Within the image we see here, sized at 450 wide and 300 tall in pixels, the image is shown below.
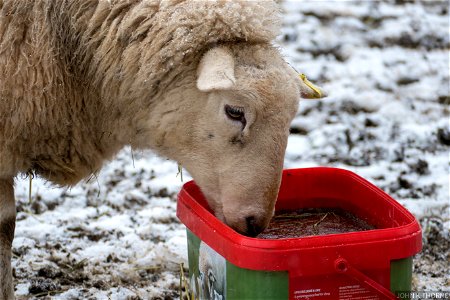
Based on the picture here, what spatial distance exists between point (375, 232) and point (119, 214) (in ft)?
7.21

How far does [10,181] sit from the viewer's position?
345cm

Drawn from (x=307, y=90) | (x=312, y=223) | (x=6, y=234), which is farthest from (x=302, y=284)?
Result: (x=6, y=234)

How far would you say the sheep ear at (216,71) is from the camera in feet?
9.23

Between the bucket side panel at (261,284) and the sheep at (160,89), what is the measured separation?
31 centimetres

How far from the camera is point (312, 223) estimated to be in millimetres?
3326

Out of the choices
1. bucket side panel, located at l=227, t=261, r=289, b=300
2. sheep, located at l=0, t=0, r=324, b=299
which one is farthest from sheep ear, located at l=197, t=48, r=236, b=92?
bucket side panel, located at l=227, t=261, r=289, b=300

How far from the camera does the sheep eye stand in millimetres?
2965

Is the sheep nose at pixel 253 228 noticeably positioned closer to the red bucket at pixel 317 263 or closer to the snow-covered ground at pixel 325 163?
the red bucket at pixel 317 263

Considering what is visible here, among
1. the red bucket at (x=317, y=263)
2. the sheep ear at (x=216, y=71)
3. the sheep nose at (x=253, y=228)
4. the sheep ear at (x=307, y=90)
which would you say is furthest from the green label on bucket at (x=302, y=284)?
the sheep ear at (x=307, y=90)

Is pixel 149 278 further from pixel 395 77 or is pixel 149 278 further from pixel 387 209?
pixel 395 77

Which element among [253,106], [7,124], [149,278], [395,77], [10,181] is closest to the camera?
[253,106]

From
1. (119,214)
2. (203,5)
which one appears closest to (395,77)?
(119,214)

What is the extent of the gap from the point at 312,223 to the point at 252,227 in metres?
0.42

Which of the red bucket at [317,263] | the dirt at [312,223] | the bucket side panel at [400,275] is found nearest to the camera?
the red bucket at [317,263]
